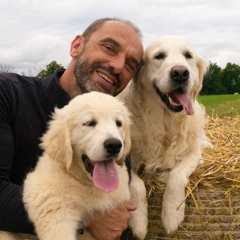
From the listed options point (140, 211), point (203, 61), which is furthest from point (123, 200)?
point (203, 61)

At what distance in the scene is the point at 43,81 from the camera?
2.58 m

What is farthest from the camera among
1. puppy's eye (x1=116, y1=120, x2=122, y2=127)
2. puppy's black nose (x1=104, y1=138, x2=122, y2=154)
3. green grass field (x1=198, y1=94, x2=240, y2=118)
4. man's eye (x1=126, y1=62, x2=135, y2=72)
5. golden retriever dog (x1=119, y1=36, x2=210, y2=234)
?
green grass field (x1=198, y1=94, x2=240, y2=118)

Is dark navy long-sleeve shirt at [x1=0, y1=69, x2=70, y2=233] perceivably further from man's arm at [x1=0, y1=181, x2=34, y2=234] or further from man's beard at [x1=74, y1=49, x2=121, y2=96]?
man's beard at [x1=74, y1=49, x2=121, y2=96]

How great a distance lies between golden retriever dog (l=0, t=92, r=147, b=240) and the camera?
1.77 m

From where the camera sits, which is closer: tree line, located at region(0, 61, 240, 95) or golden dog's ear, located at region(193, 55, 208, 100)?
golden dog's ear, located at region(193, 55, 208, 100)

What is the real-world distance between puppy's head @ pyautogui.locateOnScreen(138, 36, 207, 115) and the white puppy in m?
0.71

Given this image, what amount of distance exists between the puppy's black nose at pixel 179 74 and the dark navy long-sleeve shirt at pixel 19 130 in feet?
3.41

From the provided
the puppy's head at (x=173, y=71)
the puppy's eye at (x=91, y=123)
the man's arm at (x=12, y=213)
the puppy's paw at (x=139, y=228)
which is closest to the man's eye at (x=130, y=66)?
the puppy's head at (x=173, y=71)

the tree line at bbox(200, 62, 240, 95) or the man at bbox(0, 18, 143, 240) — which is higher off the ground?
the man at bbox(0, 18, 143, 240)

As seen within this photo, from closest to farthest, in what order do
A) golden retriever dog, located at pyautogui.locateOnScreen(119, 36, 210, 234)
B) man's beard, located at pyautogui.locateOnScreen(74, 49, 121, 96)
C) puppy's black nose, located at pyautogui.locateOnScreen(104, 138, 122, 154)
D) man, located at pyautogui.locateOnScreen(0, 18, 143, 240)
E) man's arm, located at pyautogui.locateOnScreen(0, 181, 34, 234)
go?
puppy's black nose, located at pyautogui.locateOnScreen(104, 138, 122, 154), man's arm, located at pyautogui.locateOnScreen(0, 181, 34, 234), man, located at pyautogui.locateOnScreen(0, 18, 143, 240), golden retriever dog, located at pyautogui.locateOnScreen(119, 36, 210, 234), man's beard, located at pyautogui.locateOnScreen(74, 49, 121, 96)

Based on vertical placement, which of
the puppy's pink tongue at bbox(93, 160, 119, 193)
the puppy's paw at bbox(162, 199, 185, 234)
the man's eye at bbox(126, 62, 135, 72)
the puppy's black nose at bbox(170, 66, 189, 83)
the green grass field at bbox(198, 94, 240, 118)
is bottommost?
the green grass field at bbox(198, 94, 240, 118)

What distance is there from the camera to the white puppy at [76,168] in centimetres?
177

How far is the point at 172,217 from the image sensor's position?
2.15m

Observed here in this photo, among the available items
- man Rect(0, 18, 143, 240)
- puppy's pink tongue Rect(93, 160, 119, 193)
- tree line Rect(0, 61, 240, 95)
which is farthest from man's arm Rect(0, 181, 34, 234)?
tree line Rect(0, 61, 240, 95)
